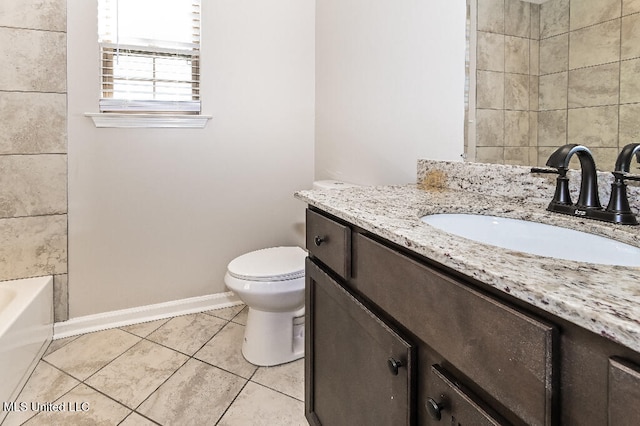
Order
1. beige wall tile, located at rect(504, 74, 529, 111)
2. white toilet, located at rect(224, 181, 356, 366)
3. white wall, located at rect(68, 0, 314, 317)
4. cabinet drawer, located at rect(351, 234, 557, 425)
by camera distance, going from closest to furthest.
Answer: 1. cabinet drawer, located at rect(351, 234, 557, 425)
2. beige wall tile, located at rect(504, 74, 529, 111)
3. white toilet, located at rect(224, 181, 356, 366)
4. white wall, located at rect(68, 0, 314, 317)

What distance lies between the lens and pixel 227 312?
2.45 metres

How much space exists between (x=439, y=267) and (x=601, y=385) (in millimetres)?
291

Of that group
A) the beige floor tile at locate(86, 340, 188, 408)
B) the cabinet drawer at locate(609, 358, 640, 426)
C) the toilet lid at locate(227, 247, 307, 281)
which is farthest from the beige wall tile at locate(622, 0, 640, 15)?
the beige floor tile at locate(86, 340, 188, 408)

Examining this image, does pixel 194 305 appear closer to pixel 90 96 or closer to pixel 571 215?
pixel 90 96

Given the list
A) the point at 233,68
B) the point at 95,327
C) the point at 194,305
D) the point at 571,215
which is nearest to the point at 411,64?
the point at 571,215

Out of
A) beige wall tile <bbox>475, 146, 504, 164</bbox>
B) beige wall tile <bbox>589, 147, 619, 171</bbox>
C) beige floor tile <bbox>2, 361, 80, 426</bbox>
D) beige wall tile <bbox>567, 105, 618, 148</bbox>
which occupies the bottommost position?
beige floor tile <bbox>2, 361, 80, 426</bbox>

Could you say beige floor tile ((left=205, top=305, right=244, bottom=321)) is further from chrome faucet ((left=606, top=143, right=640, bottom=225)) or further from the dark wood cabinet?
chrome faucet ((left=606, top=143, right=640, bottom=225))

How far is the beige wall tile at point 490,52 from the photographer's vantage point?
123 cm

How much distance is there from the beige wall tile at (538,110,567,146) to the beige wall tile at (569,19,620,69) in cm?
12

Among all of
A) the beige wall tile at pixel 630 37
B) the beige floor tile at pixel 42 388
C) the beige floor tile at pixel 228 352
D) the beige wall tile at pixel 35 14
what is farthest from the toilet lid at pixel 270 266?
the beige wall tile at pixel 35 14

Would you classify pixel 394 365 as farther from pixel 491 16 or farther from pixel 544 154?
pixel 491 16

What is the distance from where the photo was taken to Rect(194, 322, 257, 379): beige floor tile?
185 cm

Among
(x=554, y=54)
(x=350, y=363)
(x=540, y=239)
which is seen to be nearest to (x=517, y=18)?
(x=554, y=54)

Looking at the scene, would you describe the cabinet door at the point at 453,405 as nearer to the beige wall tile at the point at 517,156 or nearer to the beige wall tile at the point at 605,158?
the beige wall tile at the point at 605,158
